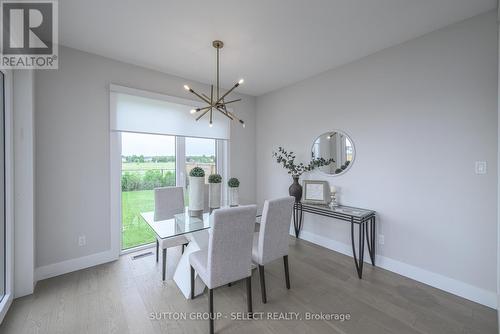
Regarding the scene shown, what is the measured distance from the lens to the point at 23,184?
6.47ft

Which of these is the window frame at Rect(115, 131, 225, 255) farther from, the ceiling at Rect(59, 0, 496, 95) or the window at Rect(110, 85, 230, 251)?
the ceiling at Rect(59, 0, 496, 95)

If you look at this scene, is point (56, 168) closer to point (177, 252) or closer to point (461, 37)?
point (177, 252)

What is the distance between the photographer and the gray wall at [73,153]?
229 centimetres

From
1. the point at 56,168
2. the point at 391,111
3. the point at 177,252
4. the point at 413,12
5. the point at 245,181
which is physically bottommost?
the point at 177,252

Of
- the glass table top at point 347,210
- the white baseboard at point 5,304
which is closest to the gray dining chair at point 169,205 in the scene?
the white baseboard at point 5,304

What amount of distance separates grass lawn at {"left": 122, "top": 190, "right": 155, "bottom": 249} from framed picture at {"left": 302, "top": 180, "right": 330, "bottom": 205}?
2.37m

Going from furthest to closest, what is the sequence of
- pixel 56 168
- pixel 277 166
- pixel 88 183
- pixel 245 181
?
1. pixel 245 181
2. pixel 277 166
3. pixel 88 183
4. pixel 56 168

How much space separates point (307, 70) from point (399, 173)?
1884 mm

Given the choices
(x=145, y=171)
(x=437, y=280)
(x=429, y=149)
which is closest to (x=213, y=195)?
(x=145, y=171)

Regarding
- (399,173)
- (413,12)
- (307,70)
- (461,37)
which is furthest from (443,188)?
(307,70)

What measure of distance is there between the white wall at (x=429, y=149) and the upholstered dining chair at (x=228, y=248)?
6.03ft

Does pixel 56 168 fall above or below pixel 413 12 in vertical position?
below

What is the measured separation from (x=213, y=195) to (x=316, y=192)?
1582 millimetres

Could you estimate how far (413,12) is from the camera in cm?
189
